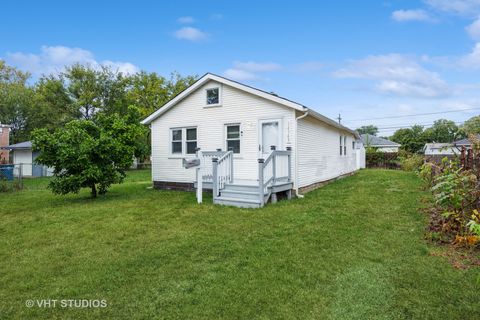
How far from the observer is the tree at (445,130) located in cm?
4947

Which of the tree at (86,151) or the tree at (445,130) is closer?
the tree at (86,151)

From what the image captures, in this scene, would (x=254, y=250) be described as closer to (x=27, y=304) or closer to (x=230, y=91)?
(x=27, y=304)

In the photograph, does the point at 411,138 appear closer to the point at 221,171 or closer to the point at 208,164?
the point at 208,164

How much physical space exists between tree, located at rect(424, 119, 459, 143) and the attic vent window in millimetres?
49171

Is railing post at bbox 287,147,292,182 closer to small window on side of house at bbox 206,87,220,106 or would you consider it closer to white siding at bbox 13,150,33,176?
small window on side of house at bbox 206,87,220,106

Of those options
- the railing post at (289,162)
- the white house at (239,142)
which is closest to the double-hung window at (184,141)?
the white house at (239,142)

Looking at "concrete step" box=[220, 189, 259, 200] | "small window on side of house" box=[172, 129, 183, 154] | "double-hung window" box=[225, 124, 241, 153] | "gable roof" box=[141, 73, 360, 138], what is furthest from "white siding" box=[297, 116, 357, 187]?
"small window on side of house" box=[172, 129, 183, 154]

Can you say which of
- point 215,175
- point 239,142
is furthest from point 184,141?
point 215,175

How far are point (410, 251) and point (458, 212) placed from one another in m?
1.39

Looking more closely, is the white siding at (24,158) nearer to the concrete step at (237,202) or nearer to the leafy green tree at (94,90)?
the leafy green tree at (94,90)

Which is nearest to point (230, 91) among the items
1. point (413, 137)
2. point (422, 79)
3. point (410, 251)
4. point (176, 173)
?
point (176, 173)

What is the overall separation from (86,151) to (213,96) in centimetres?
446

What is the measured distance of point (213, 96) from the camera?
10.4 meters

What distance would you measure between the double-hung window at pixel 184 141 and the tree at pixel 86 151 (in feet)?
5.09
